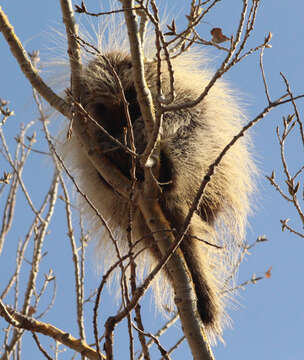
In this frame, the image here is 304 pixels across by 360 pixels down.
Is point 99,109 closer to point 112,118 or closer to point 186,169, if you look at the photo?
point 112,118

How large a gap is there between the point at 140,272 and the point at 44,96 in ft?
3.89

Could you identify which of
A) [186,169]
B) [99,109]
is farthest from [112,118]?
[186,169]

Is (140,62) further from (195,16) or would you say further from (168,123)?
(168,123)

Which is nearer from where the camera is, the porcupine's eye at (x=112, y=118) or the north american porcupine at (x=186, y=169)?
the north american porcupine at (x=186, y=169)

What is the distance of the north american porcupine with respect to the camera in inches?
96.7

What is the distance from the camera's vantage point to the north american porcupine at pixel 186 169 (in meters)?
2.46

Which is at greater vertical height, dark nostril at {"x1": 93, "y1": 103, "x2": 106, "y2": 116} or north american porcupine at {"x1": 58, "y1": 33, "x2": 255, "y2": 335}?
dark nostril at {"x1": 93, "y1": 103, "x2": 106, "y2": 116}

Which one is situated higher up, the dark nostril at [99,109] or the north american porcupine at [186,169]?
the dark nostril at [99,109]

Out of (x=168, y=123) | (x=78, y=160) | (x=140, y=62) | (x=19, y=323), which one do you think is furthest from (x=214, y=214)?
(x=19, y=323)

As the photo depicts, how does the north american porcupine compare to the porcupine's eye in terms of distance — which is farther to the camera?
the porcupine's eye

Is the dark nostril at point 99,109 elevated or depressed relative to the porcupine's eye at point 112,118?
elevated

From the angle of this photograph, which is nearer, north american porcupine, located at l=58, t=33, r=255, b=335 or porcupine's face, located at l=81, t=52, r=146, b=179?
north american porcupine, located at l=58, t=33, r=255, b=335

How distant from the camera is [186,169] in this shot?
8.03 feet

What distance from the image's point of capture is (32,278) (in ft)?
8.78
